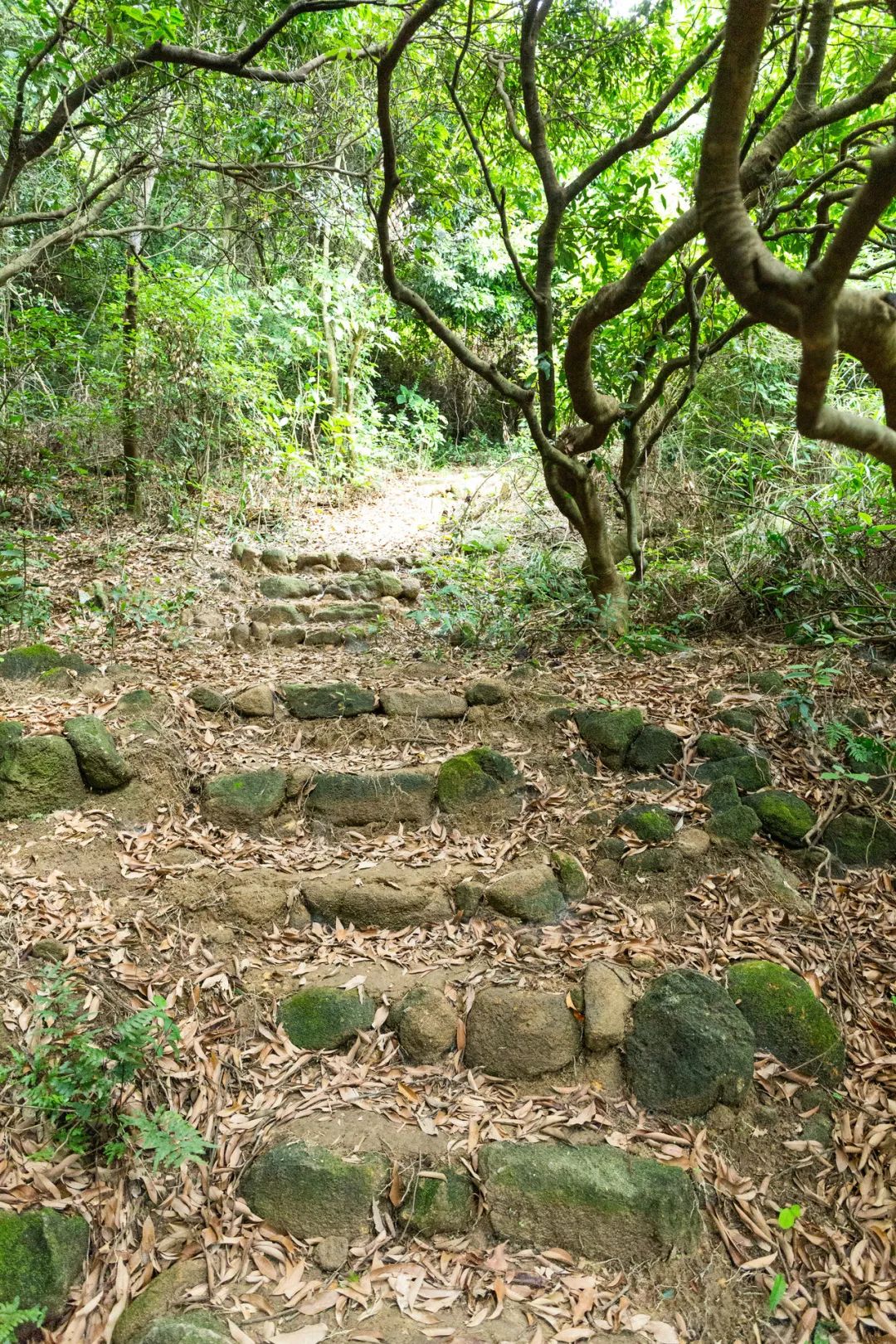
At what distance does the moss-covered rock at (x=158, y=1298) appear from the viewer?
2.04 m

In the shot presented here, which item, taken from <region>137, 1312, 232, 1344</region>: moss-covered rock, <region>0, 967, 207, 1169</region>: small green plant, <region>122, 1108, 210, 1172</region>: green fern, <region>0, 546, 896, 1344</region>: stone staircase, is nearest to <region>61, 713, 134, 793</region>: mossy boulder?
<region>0, 546, 896, 1344</region>: stone staircase

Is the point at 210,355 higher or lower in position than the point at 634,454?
higher

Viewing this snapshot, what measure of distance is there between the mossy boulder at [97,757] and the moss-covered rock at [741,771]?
283cm

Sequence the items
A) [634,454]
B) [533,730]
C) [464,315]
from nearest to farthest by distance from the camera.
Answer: [533,730]
[634,454]
[464,315]

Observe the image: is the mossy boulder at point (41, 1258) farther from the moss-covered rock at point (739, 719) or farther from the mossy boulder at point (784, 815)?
the moss-covered rock at point (739, 719)

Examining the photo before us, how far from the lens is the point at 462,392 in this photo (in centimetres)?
1374

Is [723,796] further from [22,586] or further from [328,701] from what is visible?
[22,586]

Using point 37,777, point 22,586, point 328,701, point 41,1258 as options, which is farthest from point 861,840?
point 22,586

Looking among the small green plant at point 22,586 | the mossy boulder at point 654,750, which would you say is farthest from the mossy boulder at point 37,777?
the mossy boulder at point 654,750

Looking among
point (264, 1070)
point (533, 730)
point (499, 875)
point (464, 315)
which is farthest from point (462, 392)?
point (264, 1070)

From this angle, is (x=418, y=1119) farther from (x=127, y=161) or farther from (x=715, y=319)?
(x=127, y=161)

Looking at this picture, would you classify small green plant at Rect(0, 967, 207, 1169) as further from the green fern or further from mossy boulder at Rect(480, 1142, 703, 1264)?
mossy boulder at Rect(480, 1142, 703, 1264)

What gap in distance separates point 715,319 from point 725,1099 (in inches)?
201

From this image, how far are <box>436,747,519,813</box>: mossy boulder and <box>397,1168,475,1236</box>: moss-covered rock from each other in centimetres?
165
